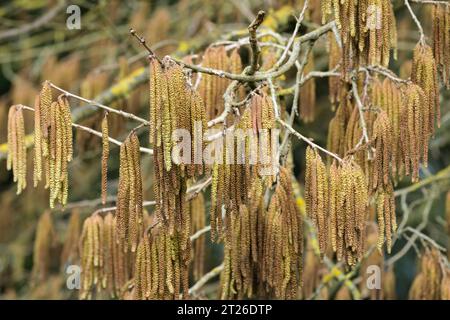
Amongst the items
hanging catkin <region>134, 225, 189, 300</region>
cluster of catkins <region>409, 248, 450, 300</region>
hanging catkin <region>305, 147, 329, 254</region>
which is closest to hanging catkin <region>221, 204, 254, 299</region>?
hanging catkin <region>134, 225, 189, 300</region>

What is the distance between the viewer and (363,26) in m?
2.10

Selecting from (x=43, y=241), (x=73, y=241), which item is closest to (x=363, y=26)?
(x=73, y=241)

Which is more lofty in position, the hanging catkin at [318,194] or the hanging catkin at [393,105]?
the hanging catkin at [393,105]

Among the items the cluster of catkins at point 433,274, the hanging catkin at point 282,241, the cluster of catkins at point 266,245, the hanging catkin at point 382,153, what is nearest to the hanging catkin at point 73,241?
the cluster of catkins at point 266,245

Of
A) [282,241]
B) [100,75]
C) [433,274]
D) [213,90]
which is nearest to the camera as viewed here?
[282,241]

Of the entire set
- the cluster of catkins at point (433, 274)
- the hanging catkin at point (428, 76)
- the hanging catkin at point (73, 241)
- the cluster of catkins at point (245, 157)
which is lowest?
the cluster of catkins at point (433, 274)

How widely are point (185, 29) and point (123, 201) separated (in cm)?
261

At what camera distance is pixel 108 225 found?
2615 mm

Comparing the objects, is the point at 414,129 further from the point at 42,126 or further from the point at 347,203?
the point at 42,126

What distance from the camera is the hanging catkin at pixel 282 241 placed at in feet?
7.47

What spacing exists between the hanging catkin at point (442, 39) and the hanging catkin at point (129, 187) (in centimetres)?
87

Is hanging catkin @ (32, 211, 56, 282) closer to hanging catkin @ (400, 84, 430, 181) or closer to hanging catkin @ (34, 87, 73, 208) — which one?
hanging catkin @ (34, 87, 73, 208)

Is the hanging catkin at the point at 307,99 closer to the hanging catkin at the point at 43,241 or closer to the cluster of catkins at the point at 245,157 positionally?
the cluster of catkins at the point at 245,157

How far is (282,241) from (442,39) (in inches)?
26.9
